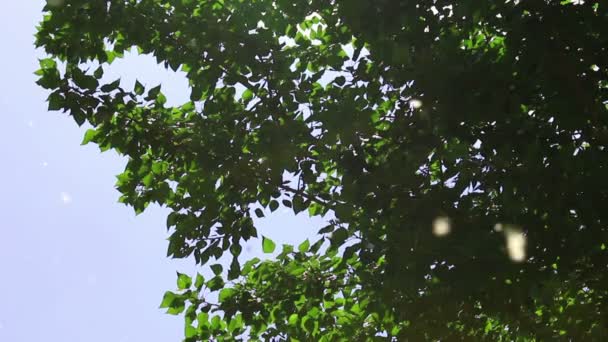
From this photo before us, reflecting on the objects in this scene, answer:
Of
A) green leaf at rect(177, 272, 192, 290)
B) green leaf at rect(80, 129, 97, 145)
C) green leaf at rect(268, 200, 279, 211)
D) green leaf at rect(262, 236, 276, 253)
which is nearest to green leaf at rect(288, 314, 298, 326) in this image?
green leaf at rect(262, 236, 276, 253)

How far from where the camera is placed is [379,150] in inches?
202

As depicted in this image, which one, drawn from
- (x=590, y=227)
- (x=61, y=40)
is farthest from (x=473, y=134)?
(x=61, y=40)

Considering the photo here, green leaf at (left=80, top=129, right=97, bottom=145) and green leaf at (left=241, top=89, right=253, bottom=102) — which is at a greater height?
green leaf at (left=241, top=89, right=253, bottom=102)

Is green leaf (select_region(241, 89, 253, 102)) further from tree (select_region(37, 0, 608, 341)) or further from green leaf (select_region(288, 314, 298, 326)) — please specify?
green leaf (select_region(288, 314, 298, 326))

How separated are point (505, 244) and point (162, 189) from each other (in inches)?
141

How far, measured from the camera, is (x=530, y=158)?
434 centimetres

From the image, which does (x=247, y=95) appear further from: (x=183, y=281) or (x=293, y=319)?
(x=293, y=319)

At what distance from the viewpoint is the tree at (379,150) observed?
14.4ft

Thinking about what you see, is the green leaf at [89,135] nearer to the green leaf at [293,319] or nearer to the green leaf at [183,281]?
the green leaf at [183,281]

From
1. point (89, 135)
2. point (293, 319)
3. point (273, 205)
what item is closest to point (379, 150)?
point (273, 205)

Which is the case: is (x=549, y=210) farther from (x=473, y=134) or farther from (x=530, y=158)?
(x=473, y=134)

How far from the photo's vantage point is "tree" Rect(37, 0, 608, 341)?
4391mm

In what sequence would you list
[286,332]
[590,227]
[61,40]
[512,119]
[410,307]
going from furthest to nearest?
[286,332] → [61,40] → [410,307] → [512,119] → [590,227]

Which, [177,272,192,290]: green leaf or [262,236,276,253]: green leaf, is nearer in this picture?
[177,272,192,290]: green leaf
